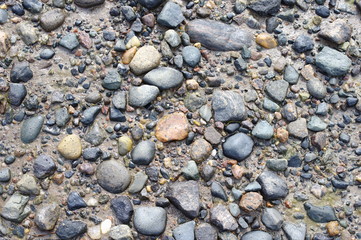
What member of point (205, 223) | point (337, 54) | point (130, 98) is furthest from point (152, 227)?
point (337, 54)

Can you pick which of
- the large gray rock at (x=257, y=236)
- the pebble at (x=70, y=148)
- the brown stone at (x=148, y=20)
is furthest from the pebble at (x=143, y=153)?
the brown stone at (x=148, y=20)

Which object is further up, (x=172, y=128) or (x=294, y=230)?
(x=172, y=128)

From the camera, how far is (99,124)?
257 centimetres

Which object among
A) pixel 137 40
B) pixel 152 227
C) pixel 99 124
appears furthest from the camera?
pixel 137 40

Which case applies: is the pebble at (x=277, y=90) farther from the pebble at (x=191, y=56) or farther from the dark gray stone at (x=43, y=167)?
the dark gray stone at (x=43, y=167)

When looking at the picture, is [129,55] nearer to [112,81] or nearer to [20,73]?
[112,81]

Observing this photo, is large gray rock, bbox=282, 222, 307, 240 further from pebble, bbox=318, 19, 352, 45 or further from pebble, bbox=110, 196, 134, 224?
pebble, bbox=318, 19, 352, 45

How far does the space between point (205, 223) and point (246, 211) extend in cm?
25

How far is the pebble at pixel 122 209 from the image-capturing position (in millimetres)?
2381

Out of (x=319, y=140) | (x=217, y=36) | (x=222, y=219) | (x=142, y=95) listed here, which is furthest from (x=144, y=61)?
(x=319, y=140)

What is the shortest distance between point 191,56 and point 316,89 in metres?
0.84

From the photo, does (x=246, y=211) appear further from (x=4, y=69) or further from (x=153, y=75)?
(x=4, y=69)

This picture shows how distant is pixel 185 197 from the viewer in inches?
94.7

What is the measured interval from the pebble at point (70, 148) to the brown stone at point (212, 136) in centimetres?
77
